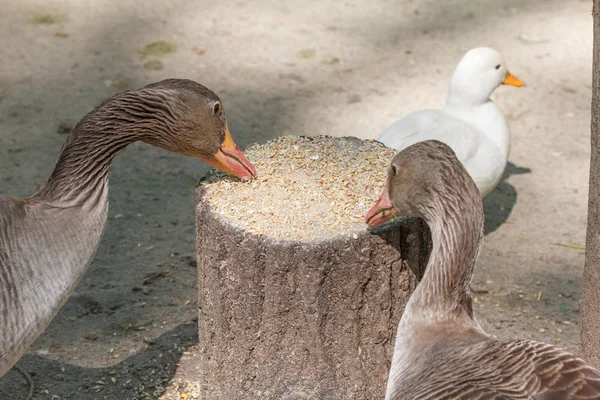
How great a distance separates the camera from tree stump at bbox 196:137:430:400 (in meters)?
3.74

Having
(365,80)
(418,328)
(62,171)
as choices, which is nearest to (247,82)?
(365,80)

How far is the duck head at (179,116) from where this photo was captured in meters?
3.91

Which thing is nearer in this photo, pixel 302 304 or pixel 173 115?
pixel 302 304

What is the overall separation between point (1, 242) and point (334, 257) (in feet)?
4.45

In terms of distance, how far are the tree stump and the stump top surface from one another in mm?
33

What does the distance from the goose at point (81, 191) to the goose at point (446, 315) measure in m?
0.86

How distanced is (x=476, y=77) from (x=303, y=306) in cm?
302

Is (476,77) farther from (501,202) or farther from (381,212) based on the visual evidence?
(381,212)

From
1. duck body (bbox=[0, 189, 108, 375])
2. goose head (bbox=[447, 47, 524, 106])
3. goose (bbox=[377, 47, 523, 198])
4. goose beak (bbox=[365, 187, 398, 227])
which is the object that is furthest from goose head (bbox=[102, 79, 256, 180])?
goose head (bbox=[447, 47, 524, 106])

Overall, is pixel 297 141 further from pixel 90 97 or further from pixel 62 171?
pixel 90 97

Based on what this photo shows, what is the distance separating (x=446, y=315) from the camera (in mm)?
3471

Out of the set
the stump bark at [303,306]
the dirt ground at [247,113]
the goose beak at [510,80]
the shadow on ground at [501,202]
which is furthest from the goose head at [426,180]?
the goose beak at [510,80]

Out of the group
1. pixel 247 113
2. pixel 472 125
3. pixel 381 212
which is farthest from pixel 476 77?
pixel 381 212

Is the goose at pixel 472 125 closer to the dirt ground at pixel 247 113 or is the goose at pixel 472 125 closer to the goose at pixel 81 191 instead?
the dirt ground at pixel 247 113
